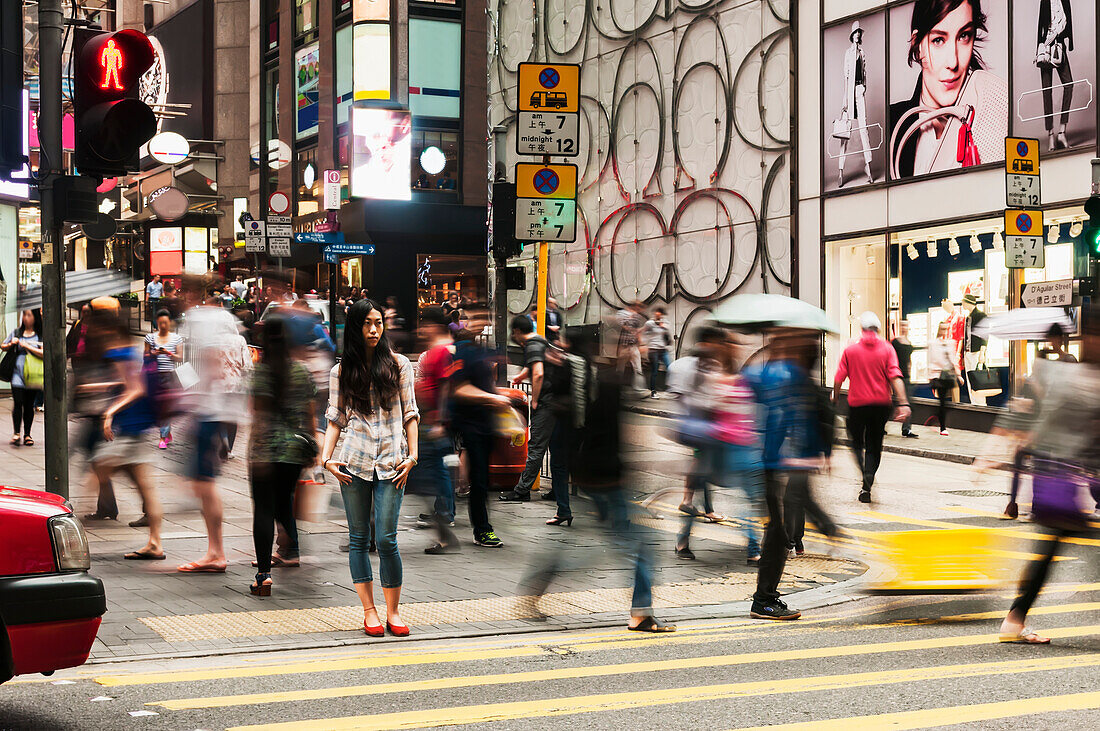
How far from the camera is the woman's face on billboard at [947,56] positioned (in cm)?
2211

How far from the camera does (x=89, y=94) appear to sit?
7293mm

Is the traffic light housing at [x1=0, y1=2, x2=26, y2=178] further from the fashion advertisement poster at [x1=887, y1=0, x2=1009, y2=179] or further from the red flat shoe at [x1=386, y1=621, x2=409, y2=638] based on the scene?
the fashion advertisement poster at [x1=887, y1=0, x2=1009, y2=179]

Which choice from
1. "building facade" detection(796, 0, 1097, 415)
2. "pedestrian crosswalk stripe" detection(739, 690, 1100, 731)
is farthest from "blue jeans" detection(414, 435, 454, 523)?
"building facade" detection(796, 0, 1097, 415)

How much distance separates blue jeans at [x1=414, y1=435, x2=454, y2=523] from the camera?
1065cm

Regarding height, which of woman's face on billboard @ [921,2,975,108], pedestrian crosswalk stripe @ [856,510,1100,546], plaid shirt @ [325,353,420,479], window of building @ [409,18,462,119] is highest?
window of building @ [409,18,462,119]

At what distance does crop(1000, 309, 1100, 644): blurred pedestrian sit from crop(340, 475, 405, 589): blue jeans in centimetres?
354

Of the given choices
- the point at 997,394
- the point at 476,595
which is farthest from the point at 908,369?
the point at 476,595

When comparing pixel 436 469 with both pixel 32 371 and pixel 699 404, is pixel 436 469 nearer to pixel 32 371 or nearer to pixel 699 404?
pixel 699 404

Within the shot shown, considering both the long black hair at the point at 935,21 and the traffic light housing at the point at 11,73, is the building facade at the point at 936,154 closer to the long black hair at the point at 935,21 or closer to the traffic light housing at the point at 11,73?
the long black hair at the point at 935,21

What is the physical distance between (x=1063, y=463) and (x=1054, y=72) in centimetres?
1494

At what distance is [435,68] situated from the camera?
43.4m

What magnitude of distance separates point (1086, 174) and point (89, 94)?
54.9ft

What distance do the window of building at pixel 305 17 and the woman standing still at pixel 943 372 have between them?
3137 cm

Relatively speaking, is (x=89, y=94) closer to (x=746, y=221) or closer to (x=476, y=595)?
(x=476, y=595)
